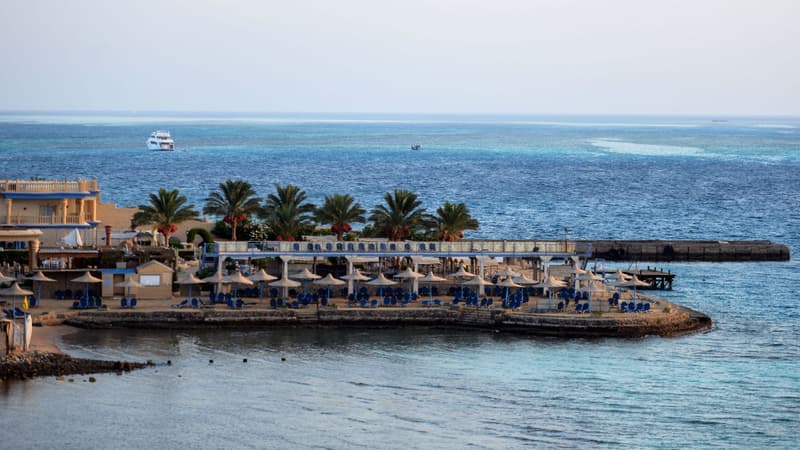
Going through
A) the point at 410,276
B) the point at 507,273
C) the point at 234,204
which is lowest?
the point at 410,276

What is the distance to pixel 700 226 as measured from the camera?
390ft

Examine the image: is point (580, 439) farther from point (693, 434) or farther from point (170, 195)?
point (170, 195)

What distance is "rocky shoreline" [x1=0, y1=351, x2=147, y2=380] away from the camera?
1959 inches

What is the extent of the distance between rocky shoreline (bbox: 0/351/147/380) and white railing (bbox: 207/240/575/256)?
44.5 feet

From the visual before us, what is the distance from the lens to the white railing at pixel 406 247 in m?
64.2

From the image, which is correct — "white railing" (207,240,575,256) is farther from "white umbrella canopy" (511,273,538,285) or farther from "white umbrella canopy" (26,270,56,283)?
"white umbrella canopy" (26,270,56,283)

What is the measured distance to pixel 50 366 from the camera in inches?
1975

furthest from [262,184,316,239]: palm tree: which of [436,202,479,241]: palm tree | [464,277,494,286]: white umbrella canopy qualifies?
[464,277,494,286]: white umbrella canopy

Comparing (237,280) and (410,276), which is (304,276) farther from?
(410,276)

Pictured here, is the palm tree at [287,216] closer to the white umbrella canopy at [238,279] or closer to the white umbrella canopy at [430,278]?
the white umbrella canopy at [238,279]

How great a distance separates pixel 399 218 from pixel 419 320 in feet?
37.4

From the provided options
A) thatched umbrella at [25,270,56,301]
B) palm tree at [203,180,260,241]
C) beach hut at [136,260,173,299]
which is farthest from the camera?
palm tree at [203,180,260,241]

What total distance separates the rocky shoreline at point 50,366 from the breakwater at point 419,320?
7479 mm

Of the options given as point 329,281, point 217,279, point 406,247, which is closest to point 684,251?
point 406,247
